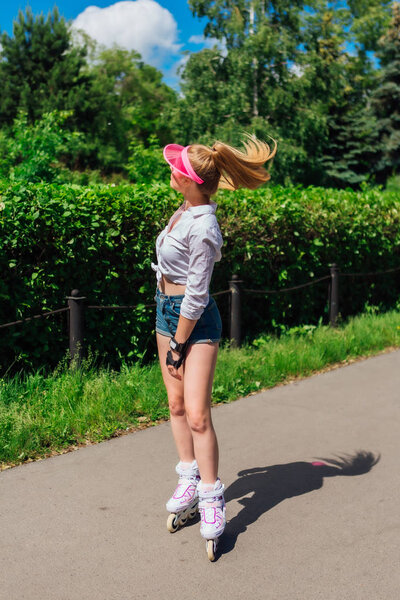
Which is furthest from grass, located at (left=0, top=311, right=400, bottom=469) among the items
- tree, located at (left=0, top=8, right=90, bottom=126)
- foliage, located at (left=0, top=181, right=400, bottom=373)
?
tree, located at (left=0, top=8, right=90, bottom=126)

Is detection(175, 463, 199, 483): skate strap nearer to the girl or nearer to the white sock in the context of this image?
the white sock

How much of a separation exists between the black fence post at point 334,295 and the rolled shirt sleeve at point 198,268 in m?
5.68

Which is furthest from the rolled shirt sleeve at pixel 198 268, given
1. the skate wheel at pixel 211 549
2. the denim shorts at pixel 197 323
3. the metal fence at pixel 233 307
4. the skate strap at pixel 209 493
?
the metal fence at pixel 233 307

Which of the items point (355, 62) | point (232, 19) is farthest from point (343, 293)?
point (355, 62)

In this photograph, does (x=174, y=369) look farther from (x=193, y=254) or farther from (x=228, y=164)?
(x=228, y=164)

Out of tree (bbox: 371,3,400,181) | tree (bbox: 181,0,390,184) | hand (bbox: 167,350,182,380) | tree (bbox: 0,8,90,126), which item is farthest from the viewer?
tree (bbox: 371,3,400,181)

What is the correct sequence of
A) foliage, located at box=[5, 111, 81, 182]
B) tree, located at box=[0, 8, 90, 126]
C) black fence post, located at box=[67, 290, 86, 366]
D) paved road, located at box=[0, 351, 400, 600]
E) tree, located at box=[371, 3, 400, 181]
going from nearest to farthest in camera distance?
paved road, located at box=[0, 351, 400, 600] → black fence post, located at box=[67, 290, 86, 366] → foliage, located at box=[5, 111, 81, 182] → tree, located at box=[0, 8, 90, 126] → tree, located at box=[371, 3, 400, 181]

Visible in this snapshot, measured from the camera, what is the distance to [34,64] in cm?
3359

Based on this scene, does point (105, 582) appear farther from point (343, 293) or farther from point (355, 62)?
point (355, 62)

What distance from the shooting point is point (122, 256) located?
610 cm

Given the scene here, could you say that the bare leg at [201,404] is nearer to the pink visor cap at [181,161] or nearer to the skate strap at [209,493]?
the skate strap at [209,493]

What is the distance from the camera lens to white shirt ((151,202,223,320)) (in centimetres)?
309

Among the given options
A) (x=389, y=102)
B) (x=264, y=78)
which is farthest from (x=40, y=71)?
(x=389, y=102)

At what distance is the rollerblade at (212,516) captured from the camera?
3107 millimetres
